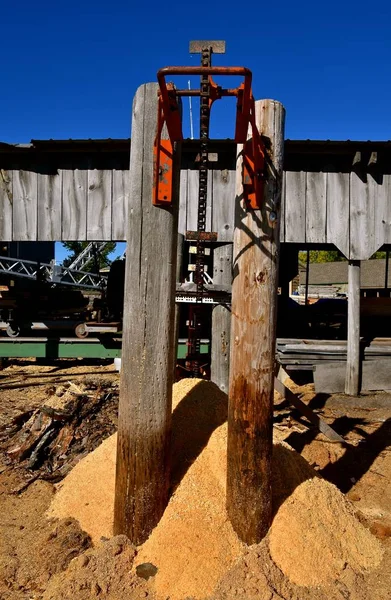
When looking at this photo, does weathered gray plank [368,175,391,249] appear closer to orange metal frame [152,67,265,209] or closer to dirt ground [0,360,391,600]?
dirt ground [0,360,391,600]

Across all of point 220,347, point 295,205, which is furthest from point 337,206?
point 220,347

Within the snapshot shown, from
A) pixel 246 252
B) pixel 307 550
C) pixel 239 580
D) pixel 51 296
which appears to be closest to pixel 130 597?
pixel 239 580

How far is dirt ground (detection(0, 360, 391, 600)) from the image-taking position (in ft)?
9.55

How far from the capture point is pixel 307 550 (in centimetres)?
310

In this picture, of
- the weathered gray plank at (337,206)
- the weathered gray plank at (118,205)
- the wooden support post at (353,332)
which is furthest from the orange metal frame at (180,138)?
the wooden support post at (353,332)

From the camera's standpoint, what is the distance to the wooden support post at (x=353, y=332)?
8.62 metres

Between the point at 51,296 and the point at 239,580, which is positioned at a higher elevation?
the point at 51,296

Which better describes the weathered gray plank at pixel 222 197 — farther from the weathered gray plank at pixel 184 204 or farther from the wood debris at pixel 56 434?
the wood debris at pixel 56 434

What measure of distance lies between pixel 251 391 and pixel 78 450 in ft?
9.66

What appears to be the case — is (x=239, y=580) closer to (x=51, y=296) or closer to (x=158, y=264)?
(x=158, y=264)

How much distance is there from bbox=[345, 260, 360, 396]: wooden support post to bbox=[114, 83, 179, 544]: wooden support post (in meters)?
6.25

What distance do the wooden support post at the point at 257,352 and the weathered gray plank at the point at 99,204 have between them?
5.74 metres

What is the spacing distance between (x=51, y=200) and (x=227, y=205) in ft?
11.2

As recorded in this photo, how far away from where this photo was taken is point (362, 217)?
8609 millimetres
